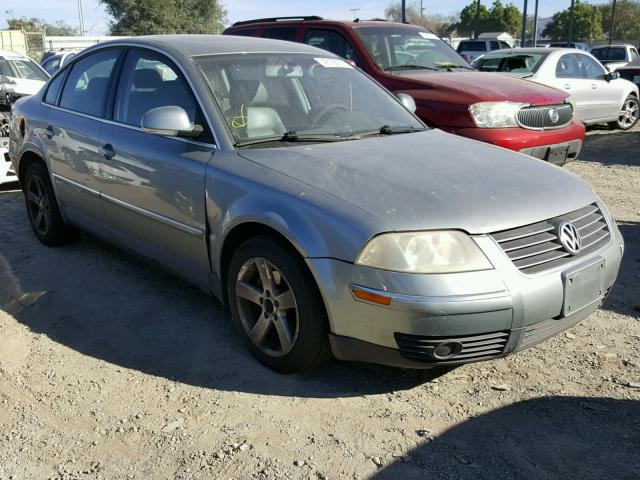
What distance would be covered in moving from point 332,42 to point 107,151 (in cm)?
439

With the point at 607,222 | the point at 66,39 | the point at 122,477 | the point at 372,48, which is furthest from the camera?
the point at 66,39

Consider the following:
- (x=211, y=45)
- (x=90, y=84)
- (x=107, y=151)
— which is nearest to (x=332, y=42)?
(x=90, y=84)

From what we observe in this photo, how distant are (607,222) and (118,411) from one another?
2671mm

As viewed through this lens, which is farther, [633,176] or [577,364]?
[633,176]

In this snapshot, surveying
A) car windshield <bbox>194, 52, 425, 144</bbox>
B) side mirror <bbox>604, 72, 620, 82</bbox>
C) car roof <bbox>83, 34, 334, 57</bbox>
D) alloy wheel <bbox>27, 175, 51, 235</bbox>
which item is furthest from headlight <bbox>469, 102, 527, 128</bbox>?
side mirror <bbox>604, 72, 620, 82</bbox>

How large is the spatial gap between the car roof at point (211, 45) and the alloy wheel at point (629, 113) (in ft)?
32.6

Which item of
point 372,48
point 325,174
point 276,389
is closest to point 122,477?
point 276,389

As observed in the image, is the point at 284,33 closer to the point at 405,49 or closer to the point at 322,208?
the point at 405,49

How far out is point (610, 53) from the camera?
23359 millimetres

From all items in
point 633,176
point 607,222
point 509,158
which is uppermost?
point 509,158

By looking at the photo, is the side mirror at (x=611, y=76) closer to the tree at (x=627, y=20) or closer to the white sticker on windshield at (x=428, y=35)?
the white sticker on windshield at (x=428, y=35)

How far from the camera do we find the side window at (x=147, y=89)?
396 cm

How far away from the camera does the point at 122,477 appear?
105 inches

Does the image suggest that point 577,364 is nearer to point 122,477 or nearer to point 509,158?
point 509,158
